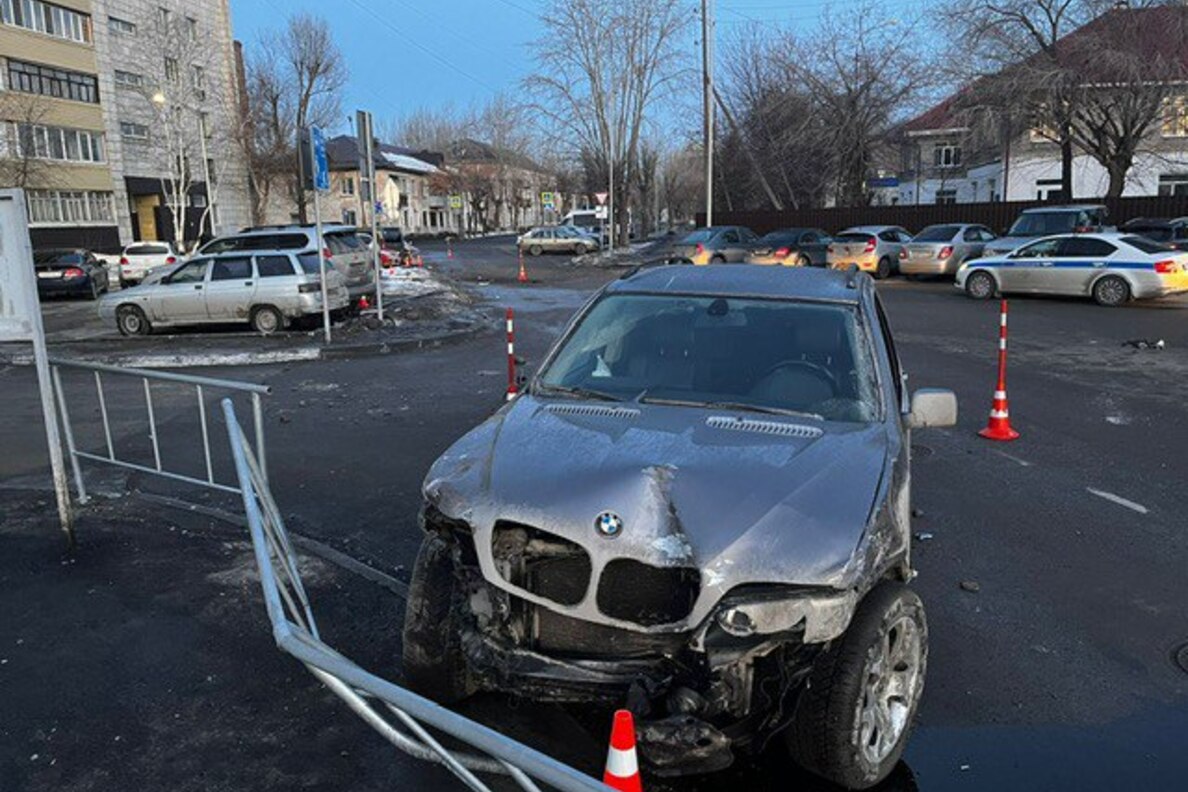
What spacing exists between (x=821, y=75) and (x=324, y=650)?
4466cm

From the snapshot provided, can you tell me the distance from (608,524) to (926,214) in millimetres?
40270

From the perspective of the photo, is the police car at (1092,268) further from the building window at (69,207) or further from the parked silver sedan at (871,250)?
the building window at (69,207)

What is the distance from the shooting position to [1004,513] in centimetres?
643

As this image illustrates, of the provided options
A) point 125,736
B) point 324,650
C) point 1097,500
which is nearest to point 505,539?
point 324,650

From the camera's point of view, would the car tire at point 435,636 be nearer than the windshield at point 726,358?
Yes

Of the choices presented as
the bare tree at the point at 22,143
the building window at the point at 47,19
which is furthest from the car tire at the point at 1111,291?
the building window at the point at 47,19

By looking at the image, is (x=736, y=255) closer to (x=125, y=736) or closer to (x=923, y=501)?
(x=923, y=501)

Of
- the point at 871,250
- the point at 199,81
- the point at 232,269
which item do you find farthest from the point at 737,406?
the point at 199,81

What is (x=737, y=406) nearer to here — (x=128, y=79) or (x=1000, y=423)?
(x=1000, y=423)

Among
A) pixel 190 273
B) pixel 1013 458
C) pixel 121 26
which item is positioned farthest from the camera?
pixel 121 26

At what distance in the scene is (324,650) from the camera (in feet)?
8.43

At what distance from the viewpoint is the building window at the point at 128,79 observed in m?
53.3

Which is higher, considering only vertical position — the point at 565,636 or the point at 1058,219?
the point at 1058,219

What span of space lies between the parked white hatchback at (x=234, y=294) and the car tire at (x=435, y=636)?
13.6 meters
